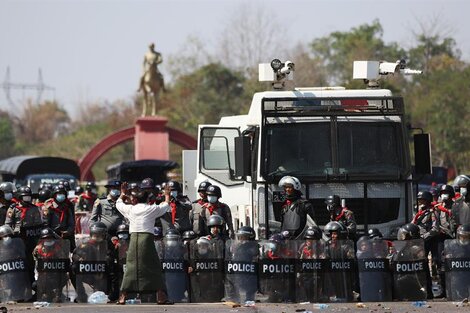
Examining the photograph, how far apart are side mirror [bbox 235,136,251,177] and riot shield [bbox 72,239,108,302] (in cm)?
248

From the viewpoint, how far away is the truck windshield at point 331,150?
68.0 feet

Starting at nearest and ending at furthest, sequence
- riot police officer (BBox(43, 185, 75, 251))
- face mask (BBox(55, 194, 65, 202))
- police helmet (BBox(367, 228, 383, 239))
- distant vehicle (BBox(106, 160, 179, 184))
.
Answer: police helmet (BBox(367, 228, 383, 239)) < riot police officer (BBox(43, 185, 75, 251)) < face mask (BBox(55, 194, 65, 202)) < distant vehicle (BBox(106, 160, 179, 184))

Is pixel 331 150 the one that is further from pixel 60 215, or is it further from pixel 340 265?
pixel 60 215

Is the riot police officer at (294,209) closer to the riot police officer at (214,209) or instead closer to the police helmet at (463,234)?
the riot police officer at (214,209)

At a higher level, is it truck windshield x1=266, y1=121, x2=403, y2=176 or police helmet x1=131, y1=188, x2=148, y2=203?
truck windshield x1=266, y1=121, x2=403, y2=176

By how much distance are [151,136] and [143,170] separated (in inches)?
544

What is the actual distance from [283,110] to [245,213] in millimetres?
2066

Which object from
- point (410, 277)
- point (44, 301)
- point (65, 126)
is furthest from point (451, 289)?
point (65, 126)

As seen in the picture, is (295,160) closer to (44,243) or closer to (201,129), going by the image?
(44,243)

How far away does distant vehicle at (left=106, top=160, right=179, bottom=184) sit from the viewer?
52750mm

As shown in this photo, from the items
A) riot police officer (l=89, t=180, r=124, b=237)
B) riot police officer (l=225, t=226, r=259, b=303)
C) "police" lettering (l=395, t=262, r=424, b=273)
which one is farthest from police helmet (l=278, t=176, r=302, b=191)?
riot police officer (l=89, t=180, r=124, b=237)

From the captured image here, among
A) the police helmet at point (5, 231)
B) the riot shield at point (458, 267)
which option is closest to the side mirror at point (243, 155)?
the riot shield at point (458, 267)

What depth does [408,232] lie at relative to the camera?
1925 cm

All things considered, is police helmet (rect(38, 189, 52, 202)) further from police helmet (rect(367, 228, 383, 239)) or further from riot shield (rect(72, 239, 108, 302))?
police helmet (rect(367, 228, 383, 239))
